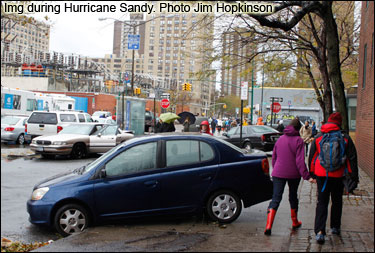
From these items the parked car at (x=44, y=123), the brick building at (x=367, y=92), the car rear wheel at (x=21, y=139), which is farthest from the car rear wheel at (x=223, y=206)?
the car rear wheel at (x=21, y=139)

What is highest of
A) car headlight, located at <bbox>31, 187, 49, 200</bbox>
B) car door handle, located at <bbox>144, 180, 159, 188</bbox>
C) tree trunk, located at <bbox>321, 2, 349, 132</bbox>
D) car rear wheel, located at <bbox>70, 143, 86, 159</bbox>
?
tree trunk, located at <bbox>321, 2, 349, 132</bbox>

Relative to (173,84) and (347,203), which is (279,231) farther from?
(173,84)

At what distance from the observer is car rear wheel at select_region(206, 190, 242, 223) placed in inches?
289

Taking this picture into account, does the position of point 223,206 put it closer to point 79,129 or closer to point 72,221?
point 72,221

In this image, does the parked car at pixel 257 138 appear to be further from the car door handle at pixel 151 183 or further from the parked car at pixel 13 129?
the car door handle at pixel 151 183

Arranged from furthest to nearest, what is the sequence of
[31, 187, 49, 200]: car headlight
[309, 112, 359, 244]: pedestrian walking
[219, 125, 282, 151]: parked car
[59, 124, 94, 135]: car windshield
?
[219, 125, 282, 151]: parked car, [59, 124, 94, 135]: car windshield, [31, 187, 49, 200]: car headlight, [309, 112, 359, 244]: pedestrian walking

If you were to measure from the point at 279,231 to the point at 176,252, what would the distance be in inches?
75.8

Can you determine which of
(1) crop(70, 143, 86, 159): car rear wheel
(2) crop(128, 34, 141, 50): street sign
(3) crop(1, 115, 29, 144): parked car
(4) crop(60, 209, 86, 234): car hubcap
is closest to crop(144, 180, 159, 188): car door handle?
(4) crop(60, 209, 86, 234): car hubcap

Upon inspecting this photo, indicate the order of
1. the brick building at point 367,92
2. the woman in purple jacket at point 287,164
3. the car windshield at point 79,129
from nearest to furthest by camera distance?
the woman in purple jacket at point 287,164 → the brick building at point 367,92 → the car windshield at point 79,129

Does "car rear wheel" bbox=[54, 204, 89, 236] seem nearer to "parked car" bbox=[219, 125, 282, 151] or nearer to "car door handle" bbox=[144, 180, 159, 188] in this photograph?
"car door handle" bbox=[144, 180, 159, 188]

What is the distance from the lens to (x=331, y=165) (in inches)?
231

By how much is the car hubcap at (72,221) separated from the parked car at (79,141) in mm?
10391

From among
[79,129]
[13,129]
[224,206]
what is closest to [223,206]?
[224,206]

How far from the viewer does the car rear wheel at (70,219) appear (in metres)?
6.93
